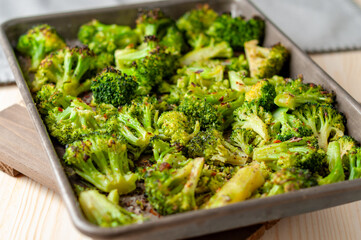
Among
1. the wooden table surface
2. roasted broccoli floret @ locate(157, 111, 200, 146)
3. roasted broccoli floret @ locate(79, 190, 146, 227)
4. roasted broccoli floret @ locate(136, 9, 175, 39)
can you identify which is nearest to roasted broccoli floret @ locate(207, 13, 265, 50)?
roasted broccoli floret @ locate(136, 9, 175, 39)

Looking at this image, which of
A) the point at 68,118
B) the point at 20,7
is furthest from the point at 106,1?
the point at 68,118

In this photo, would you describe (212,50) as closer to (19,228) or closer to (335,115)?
(335,115)

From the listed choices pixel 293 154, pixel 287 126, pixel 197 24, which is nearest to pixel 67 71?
pixel 197 24

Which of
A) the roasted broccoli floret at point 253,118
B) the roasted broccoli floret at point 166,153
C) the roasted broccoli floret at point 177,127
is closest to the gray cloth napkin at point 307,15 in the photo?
the roasted broccoli floret at point 253,118

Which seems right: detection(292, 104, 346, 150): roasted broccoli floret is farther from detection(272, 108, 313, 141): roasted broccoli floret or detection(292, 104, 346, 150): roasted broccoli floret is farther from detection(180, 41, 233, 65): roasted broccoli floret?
detection(180, 41, 233, 65): roasted broccoli floret

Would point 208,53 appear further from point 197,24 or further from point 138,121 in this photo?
point 138,121

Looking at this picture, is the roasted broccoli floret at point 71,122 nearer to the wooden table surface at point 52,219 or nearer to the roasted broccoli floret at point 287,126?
the wooden table surface at point 52,219
